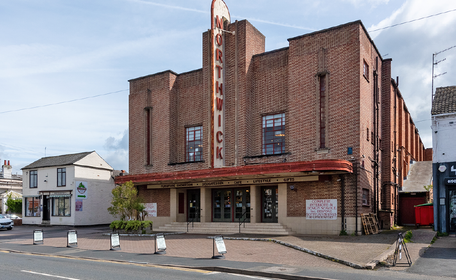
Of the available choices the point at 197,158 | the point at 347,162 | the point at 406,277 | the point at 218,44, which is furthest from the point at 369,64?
the point at 406,277

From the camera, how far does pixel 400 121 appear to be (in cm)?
3528

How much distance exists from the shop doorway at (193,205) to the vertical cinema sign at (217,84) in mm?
3681

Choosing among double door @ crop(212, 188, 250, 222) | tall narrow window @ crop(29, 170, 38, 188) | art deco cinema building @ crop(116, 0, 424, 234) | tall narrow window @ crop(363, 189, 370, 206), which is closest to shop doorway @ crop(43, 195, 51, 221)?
tall narrow window @ crop(29, 170, 38, 188)

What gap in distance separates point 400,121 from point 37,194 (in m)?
35.8

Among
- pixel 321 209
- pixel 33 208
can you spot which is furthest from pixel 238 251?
pixel 33 208

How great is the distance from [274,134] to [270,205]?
4597 mm

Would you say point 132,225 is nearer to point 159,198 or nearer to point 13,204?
point 159,198

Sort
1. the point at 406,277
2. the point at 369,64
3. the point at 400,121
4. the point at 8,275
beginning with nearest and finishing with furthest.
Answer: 1. the point at 406,277
2. the point at 8,275
3. the point at 369,64
4. the point at 400,121

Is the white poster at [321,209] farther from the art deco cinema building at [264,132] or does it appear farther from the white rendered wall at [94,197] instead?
the white rendered wall at [94,197]

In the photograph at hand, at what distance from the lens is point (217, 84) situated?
27953mm

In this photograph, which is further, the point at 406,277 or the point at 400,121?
the point at 400,121

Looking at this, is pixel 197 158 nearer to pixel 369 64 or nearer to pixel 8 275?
pixel 369 64

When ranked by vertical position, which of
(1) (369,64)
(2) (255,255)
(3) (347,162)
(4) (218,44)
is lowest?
(2) (255,255)

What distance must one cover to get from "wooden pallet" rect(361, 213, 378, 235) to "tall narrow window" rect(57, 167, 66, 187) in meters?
29.0
